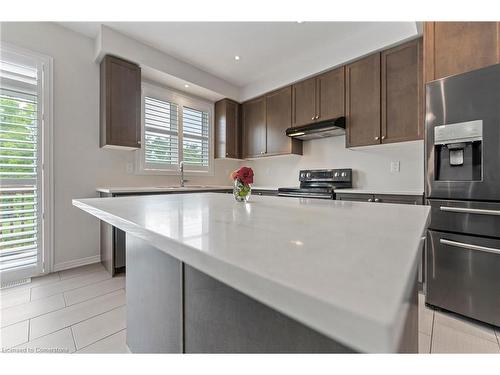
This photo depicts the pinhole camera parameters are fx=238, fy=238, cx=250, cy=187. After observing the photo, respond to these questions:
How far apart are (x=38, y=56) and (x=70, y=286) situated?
7.66ft

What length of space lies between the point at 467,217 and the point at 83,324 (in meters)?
2.81

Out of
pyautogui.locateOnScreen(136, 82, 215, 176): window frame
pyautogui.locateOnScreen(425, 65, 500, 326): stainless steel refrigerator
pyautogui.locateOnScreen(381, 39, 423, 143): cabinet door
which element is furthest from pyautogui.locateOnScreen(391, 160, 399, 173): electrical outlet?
Answer: pyautogui.locateOnScreen(136, 82, 215, 176): window frame

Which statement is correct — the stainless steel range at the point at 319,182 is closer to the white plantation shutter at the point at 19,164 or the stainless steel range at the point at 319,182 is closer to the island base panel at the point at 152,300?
the island base panel at the point at 152,300

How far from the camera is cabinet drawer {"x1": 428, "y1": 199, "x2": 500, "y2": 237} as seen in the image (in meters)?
1.60

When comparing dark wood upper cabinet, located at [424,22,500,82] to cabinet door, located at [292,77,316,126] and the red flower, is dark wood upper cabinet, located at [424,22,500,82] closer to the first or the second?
cabinet door, located at [292,77,316,126]

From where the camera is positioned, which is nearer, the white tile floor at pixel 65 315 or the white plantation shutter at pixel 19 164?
the white tile floor at pixel 65 315

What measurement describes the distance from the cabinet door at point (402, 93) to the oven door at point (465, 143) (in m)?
0.52

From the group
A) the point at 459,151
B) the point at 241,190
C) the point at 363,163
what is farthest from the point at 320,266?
the point at 363,163

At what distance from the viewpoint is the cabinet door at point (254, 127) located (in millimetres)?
3824

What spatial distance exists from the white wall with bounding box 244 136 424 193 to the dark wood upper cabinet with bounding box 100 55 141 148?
223 cm

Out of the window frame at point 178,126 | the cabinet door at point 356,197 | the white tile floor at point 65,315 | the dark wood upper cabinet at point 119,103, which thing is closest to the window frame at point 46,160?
the white tile floor at point 65,315

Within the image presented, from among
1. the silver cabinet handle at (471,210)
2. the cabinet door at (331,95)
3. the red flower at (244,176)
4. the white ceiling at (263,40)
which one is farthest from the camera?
the cabinet door at (331,95)
